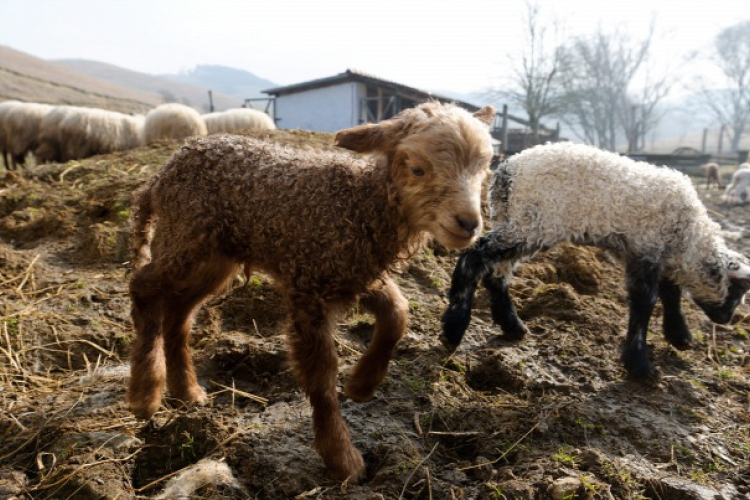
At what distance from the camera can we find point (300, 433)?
3.01 m

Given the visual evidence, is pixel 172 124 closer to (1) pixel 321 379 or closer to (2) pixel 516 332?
(2) pixel 516 332

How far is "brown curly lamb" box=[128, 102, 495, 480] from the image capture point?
104 inches

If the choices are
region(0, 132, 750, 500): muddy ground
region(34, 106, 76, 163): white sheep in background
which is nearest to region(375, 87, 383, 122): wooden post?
region(34, 106, 76, 163): white sheep in background

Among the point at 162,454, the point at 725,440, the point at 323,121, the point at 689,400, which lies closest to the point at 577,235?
the point at 689,400

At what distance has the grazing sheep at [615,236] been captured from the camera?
13.6 feet

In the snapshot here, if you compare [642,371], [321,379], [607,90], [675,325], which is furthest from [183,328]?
[607,90]

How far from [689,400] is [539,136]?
1250 inches

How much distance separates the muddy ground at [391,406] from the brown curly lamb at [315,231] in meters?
0.30

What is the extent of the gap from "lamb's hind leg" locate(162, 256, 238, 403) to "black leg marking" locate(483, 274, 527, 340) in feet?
7.07

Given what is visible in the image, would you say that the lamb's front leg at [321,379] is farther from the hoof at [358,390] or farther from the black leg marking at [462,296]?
the black leg marking at [462,296]

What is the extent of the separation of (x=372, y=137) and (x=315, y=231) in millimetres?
564

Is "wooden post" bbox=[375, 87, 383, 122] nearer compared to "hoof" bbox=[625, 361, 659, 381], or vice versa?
"hoof" bbox=[625, 361, 659, 381]

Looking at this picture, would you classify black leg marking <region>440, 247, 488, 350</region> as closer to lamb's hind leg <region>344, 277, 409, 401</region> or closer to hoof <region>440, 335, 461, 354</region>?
hoof <region>440, 335, 461, 354</region>

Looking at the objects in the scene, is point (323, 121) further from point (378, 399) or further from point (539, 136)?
point (378, 399)
